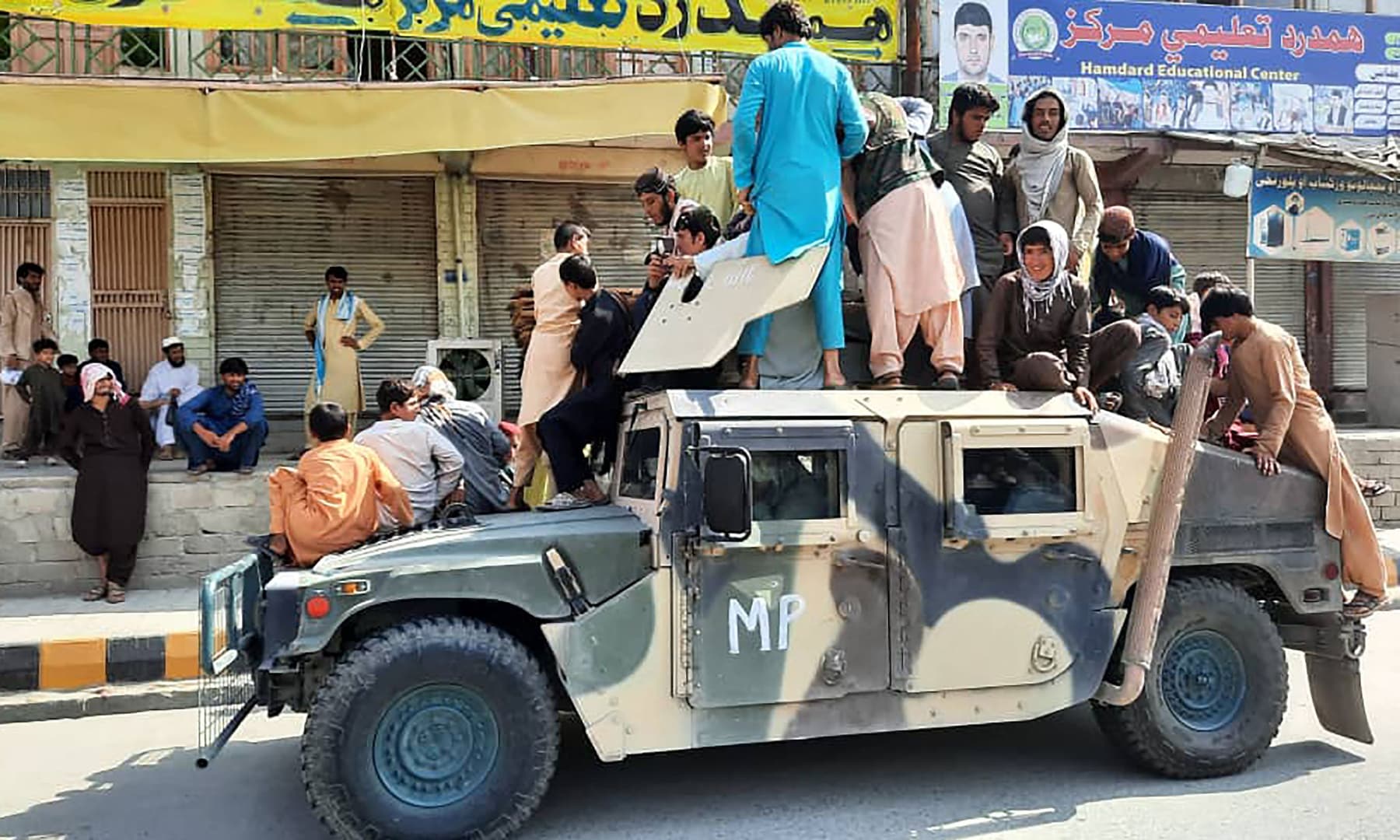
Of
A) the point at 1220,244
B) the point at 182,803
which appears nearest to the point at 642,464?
the point at 182,803

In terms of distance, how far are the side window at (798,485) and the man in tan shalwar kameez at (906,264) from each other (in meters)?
0.63

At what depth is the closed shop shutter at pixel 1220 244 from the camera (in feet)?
43.3

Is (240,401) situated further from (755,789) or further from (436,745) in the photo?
(755,789)

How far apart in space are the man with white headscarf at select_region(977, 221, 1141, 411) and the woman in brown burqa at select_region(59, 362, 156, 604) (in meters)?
6.26

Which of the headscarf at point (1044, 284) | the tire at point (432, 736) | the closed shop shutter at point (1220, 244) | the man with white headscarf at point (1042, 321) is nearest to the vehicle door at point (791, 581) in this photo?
the tire at point (432, 736)

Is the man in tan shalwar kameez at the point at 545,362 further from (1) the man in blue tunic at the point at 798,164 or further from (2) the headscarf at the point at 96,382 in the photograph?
(2) the headscarf at the point at 96,382

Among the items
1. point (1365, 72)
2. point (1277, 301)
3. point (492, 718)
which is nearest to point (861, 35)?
point (1365, 72)

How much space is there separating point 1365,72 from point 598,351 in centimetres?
1036

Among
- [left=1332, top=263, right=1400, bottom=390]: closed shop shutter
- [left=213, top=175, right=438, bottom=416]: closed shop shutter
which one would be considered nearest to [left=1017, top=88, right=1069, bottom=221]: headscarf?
[left=213, top=175, right=438, bottom=416]: closed shop shutter

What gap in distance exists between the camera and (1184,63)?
37.2ft

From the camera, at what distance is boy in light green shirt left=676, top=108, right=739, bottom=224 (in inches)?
232

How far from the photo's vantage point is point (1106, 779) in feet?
15.6

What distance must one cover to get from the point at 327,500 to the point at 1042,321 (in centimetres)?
298

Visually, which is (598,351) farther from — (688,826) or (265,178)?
(265,178)
